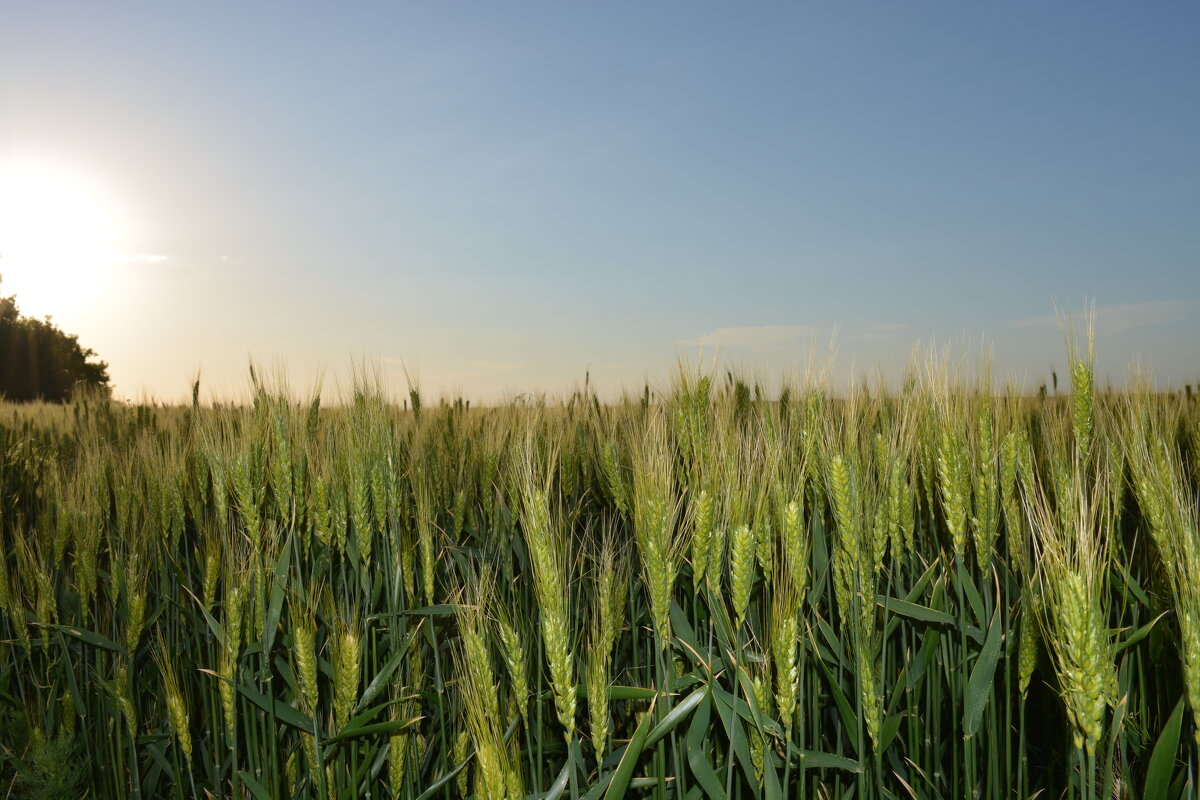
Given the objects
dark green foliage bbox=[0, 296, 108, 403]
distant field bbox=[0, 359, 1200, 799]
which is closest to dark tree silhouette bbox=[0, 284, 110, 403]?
dark green foliage bbox=[0, 296, 108, 403]

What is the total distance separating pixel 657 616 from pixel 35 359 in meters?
25.9

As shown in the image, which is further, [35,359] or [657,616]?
[35,359]

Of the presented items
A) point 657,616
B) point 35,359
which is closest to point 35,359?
point 35,359

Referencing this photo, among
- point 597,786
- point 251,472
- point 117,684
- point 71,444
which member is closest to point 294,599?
point 251,472

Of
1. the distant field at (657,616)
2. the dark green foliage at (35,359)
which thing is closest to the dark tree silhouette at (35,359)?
the dark green foliage at (35,359)

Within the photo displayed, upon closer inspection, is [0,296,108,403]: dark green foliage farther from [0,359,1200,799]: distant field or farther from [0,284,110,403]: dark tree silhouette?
[0,359,1200,799]: distant field

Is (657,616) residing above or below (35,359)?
below

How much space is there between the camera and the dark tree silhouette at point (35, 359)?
2116 cm

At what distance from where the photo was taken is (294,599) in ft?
6.86

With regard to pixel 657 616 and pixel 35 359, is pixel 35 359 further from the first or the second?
pixel 657 616

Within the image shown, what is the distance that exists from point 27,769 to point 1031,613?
2846 millimetres

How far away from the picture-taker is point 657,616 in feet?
4.89

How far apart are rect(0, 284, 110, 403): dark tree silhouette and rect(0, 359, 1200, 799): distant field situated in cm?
2148

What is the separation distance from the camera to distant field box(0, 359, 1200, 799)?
1.51 metres
